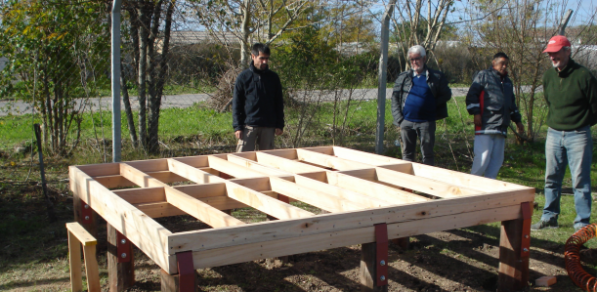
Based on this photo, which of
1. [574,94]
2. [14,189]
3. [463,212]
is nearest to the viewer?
[463,212]

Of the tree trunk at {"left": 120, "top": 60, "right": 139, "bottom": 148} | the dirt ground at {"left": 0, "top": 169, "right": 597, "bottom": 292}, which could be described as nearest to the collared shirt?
the dirt ground at {"left": 0, "top": 169, "right": 597, "bottom": 292}

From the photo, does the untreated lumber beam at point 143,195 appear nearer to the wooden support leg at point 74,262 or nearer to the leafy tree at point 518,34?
the wooden support leg at point 74,262

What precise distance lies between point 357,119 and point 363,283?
22.7ft

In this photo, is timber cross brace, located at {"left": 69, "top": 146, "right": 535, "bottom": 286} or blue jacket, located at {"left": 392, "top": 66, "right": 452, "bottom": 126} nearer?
timber cross brace, located at {"left": 69, "top": 146, "right": 535, "bottom": 286}

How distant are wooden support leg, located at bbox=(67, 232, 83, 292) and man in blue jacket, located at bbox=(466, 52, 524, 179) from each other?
3.79m

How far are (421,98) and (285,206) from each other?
9.19ft

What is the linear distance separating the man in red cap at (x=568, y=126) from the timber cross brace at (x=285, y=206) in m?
1.49

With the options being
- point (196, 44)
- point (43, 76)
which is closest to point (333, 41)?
point (196, 44)

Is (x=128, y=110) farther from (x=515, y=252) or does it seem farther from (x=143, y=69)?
(x=515, y=252)

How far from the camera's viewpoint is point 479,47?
8.24 metres

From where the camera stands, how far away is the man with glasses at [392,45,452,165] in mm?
5156

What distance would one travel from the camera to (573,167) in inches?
180

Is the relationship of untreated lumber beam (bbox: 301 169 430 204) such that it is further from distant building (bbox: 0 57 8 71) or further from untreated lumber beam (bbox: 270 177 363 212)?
distant building (bbox: 0 57 8 71)

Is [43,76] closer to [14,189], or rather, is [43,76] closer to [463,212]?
[14,189]
